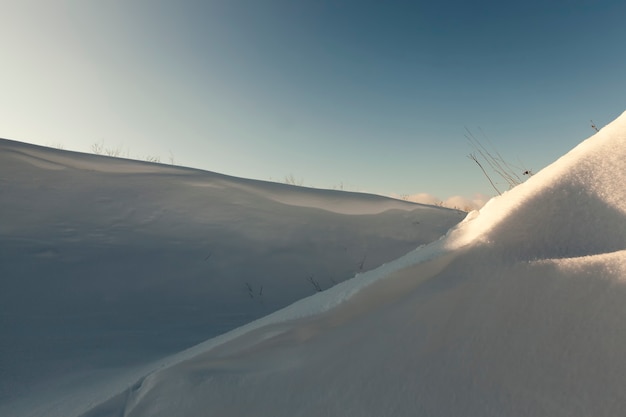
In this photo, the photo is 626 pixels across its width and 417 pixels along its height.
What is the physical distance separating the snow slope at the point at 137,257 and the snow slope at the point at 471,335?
0.42 meters

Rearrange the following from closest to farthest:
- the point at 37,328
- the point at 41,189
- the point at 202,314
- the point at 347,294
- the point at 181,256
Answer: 1. the point at 347,294
2. the point at 37,328
3. the point at 202,314
4. the point at 181,256
5. the point at 41,189

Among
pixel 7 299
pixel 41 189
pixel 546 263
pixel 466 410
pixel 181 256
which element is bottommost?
pixel 466 410

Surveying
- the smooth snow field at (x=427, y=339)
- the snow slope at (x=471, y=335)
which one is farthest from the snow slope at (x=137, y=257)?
the snow slope at (x=471, y=335)

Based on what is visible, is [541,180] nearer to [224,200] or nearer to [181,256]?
[181,256]

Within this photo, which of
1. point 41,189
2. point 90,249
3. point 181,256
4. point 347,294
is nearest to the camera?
point 347,294

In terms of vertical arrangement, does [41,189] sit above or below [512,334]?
above

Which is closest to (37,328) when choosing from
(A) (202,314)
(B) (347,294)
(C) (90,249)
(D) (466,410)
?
(A) (202,314)

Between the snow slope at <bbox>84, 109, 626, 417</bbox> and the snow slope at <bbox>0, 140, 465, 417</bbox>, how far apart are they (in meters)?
0.42

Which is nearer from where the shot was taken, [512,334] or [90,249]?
[512,334]

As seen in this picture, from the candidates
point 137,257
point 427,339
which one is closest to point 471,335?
point 427,339

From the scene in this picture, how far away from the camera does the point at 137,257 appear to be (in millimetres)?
2430

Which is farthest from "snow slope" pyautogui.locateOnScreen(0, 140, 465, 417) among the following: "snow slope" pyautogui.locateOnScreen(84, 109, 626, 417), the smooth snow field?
"snow slope" pyautogui.locateOnScreen(84, 109, 626, 417)

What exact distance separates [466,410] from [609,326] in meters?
0.27

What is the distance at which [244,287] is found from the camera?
94.0 inches
